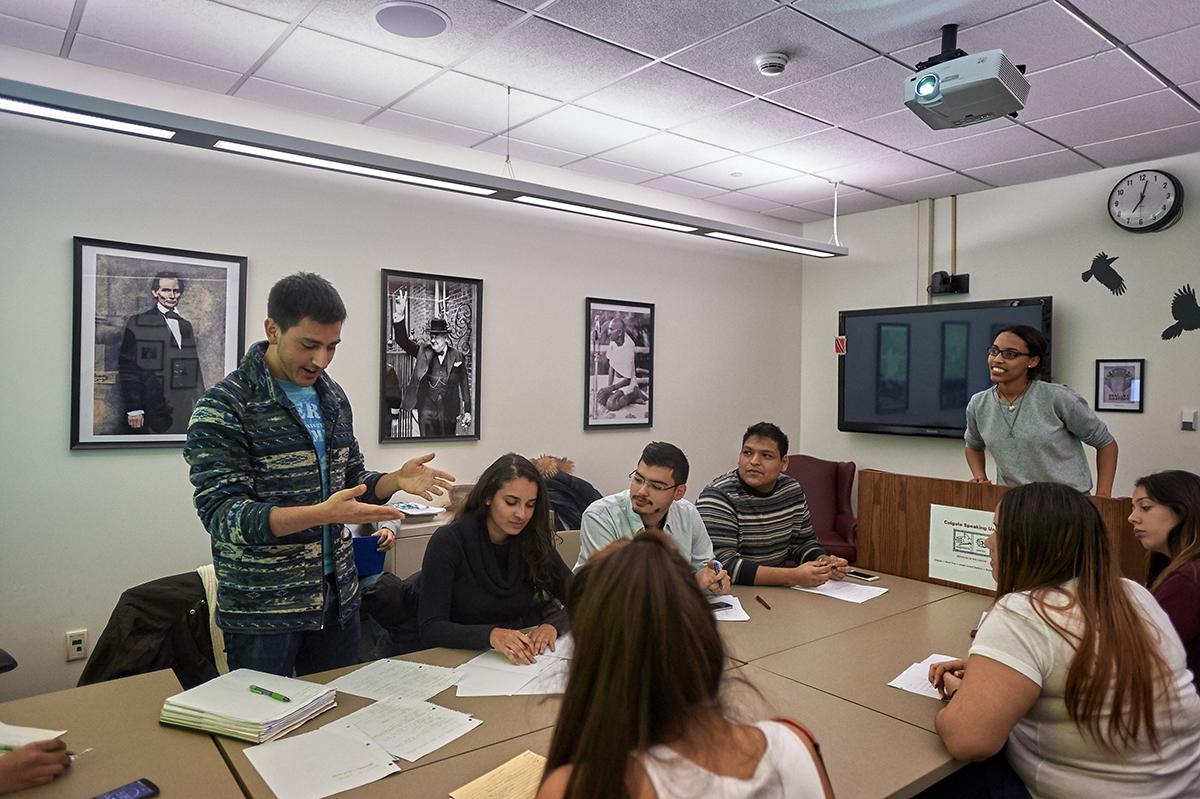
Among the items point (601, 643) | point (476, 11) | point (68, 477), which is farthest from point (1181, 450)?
point (68, 477)

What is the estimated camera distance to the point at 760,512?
3088mm

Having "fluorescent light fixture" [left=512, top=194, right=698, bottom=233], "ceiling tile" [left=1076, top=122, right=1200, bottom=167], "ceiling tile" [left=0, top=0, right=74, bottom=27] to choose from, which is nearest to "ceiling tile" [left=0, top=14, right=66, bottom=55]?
"ceiling tile" [left=0, top=0, right=74, bottom=27]

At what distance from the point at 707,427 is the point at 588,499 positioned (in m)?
1.36

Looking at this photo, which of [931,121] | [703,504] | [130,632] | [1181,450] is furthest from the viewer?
[1181,450]

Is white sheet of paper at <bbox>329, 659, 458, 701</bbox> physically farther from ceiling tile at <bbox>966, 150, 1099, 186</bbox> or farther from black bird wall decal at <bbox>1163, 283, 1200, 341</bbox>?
black bird wall decal at <bbox>1163, 283, 1200, 341</bbox>

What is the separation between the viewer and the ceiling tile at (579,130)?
3654mm

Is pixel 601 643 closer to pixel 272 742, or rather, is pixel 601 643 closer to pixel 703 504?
pixel 272 742

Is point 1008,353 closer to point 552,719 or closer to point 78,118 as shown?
point 552,719

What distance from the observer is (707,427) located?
5.45m

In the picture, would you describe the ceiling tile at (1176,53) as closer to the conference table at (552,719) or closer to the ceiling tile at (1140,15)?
the ceiling tile at (1140,15)

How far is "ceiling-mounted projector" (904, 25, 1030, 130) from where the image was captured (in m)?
2.49

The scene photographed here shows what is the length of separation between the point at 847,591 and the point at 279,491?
1897 mm

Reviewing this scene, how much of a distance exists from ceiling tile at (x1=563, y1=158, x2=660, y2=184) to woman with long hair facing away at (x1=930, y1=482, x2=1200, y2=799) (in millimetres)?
3401

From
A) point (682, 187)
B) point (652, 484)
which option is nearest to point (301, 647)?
point (652, 484)
